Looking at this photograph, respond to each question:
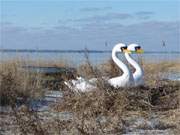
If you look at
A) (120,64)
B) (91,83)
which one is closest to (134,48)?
(120,64)

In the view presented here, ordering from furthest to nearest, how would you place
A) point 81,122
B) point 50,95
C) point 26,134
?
point 50,95 < point 81,122 < point 26,134

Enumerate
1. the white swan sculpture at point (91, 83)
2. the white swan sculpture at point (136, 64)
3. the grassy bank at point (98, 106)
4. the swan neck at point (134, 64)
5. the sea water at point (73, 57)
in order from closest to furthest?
the grassy bank at point (98, 106), the white swan sculpture at point (91, 83), the white swan sculpture at point (136, 64), the swan neck at point (134, 64), the sea water at point (73, 57)

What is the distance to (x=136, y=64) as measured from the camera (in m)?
13.5

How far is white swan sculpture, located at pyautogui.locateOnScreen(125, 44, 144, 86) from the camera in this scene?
12676 millimetres

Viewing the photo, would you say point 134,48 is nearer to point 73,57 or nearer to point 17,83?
point 17,83

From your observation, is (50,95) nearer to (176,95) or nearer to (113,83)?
(113,83)

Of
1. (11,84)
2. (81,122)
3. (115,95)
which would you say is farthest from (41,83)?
(81,122)

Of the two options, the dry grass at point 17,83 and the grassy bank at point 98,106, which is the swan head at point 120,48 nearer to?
the grassy bank at point 98,106

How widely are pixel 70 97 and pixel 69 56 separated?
25.5ft

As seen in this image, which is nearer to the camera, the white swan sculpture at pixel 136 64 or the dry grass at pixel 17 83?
the dry grass at pixel 17 83

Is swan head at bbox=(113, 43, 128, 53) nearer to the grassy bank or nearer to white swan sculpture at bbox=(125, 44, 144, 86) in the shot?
white swan sculpture at bbox=(125, 44, 144, 86)

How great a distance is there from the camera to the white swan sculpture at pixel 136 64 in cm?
1268

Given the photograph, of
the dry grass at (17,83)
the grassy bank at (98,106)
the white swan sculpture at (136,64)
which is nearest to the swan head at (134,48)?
the white swan sculpture at (136,64)

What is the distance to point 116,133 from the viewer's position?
8.47m
